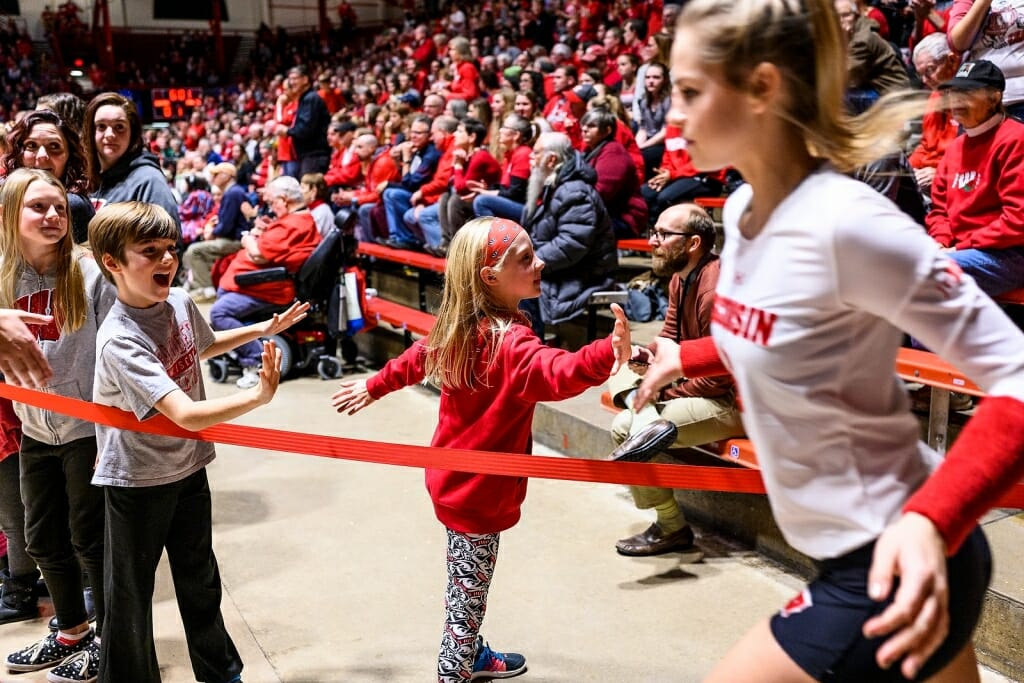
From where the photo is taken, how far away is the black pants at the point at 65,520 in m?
3.02

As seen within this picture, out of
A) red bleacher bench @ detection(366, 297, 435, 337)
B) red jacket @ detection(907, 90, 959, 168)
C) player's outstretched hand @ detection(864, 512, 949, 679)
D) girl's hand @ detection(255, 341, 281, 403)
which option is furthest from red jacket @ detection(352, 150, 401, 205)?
player's outstretched hand @ detection(864, 512, 949, 679)

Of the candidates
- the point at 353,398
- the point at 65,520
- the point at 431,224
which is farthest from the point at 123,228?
the point at 431,224

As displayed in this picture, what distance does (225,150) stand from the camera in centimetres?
1582

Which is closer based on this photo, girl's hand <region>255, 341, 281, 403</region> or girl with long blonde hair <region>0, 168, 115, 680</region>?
girl's hand <region>255, 341, 281, 403</region>

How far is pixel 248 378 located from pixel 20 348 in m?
4.67

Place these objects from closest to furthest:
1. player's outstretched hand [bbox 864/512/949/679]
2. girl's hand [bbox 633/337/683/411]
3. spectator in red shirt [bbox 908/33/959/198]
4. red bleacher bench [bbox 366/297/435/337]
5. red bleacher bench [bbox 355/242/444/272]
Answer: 1. player's outstretched hand [bbox 864/512/949/679]
2. girl's hand [bbox 633/337/683/411]
3. spectator in red shirt [bbox 908/33/959/198]
4. red bleacher bench [bbox 366/297/435/337]
5. red bleacher bench [bbox 355/242/444/272]

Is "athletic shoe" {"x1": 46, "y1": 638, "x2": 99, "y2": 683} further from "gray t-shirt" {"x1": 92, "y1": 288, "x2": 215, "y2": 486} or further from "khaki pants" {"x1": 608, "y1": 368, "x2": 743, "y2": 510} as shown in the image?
"khaki pants" {"x1": 608, "y1": 368, "x2": 743, "y2": 510}

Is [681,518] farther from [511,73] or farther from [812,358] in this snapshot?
[511,73]

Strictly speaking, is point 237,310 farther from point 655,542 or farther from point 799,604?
point 799,604

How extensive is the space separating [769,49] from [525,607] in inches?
105

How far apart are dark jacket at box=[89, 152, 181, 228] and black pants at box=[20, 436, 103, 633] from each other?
3.49ft

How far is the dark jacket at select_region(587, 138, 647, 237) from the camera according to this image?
19.9ft

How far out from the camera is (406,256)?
7555 millimetres

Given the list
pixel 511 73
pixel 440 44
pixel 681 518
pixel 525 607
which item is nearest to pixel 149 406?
pixel 525 607
